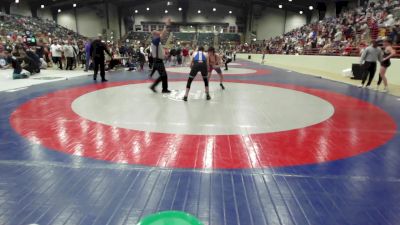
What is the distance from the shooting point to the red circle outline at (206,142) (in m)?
3.53

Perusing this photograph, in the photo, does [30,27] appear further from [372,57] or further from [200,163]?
[200,163]

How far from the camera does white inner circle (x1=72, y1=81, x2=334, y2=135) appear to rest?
4914 millimetres

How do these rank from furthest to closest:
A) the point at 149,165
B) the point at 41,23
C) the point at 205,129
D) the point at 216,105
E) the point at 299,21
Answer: the point at 299,21 < the point at 41,23 < the point at 216,105 < the point at 205,129 < the point at 149,165

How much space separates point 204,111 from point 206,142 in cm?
194

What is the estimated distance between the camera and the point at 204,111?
601 cm

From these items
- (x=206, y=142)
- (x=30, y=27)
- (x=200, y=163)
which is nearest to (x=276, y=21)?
(x=30, y=27)

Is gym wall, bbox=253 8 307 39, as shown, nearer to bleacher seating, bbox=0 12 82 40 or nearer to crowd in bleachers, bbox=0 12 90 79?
bleacher seating, bbox=0 12 82 40

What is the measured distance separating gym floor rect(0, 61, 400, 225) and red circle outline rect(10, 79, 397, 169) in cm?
2

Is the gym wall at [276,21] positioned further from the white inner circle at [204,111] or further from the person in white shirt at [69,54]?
the white inner circle at [204,111]

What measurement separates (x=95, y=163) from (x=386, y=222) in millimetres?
2932

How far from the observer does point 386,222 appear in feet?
7.47

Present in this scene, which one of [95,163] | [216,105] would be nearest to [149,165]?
[95,163]

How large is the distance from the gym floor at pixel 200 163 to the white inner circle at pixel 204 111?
0.04 m

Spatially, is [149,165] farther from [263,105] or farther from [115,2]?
[115,2]
